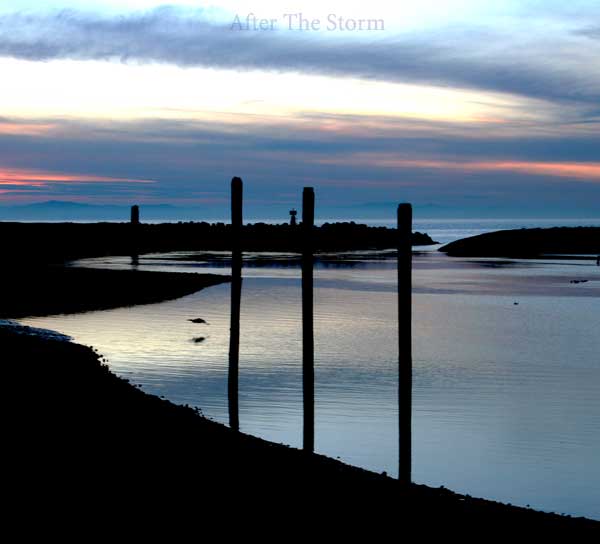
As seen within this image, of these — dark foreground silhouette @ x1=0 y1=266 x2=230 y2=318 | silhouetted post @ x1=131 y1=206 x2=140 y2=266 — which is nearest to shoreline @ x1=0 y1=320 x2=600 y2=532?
dark foreground silhouette @ x1=0 y1=266 x2=230 y2=318

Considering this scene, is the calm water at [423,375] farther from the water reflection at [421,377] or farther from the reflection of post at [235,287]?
the reflection of post at [235,287]

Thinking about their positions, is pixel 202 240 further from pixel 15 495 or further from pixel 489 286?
pixel 15 495

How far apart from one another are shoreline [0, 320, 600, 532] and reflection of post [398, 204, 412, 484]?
1608 mm

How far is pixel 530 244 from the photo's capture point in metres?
92.5

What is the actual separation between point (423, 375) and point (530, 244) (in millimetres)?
73173

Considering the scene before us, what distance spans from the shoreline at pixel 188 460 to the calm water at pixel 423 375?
84.5 inches

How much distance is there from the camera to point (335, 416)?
57.9ft

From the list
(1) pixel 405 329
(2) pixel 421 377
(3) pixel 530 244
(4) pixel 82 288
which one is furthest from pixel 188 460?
(3) pixel 530 244

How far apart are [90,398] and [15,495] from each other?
17.2ft

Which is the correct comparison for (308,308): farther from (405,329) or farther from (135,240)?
(135,240)

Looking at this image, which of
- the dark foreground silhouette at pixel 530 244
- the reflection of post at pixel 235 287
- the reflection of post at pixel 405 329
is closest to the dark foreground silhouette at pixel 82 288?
the reflection of post at pixel 235 287

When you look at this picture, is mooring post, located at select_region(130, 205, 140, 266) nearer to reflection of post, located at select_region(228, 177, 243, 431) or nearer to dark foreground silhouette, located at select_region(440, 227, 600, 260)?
dark foreground silhouette, located at select_region(440, 227, 600, 260)

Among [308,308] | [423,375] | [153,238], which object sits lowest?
[423,375]

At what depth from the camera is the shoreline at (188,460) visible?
10242mm
